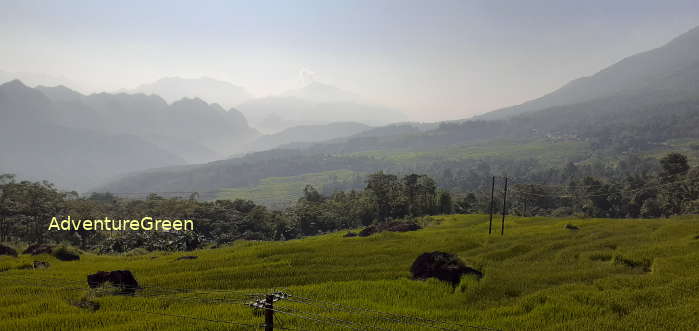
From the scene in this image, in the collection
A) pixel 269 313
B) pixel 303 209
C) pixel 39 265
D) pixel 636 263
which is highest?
pixel 269 313

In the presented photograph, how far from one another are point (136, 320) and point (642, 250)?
28.9 meters

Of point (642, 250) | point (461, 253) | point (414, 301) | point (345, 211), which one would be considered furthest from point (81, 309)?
point (345, 211)

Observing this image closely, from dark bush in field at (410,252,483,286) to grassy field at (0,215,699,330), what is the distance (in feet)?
2.44

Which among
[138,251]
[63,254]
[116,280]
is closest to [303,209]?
[138,251]

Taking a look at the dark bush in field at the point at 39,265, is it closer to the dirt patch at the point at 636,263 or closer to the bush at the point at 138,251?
the bush at the point at 138,251

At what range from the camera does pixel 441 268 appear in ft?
68.5

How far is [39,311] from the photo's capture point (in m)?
14.3

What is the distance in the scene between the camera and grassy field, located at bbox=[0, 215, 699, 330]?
540 inches

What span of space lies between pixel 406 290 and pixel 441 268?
3.26 m

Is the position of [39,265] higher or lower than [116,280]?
lower

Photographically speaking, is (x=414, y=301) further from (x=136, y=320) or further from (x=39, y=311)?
(x=39, y=311)

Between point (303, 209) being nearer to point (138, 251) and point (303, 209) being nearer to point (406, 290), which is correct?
point (138, 251)

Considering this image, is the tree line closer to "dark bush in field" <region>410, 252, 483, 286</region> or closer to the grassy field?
the grassy field

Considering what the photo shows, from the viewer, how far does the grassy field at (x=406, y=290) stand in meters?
13.7
